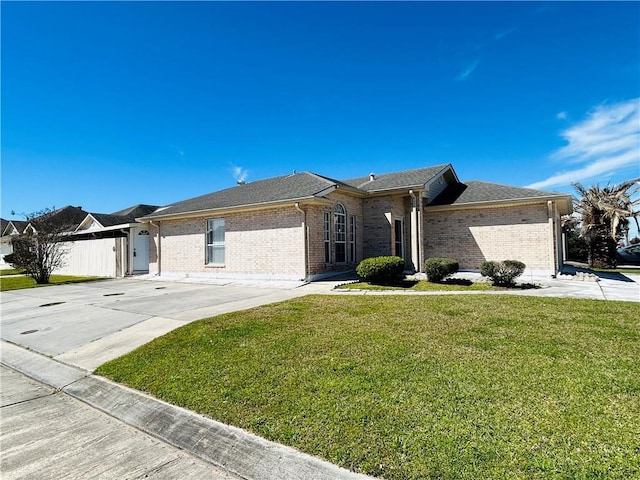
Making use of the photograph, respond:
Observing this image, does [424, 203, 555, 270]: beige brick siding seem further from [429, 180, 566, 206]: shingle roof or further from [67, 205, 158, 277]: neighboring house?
[67, 205, 158, 277]: neighboring house

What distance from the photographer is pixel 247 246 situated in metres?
15.0

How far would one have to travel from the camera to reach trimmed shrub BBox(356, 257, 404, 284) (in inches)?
473

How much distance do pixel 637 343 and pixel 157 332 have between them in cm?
805

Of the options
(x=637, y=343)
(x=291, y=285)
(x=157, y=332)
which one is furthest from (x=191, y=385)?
(x=291, y=285)

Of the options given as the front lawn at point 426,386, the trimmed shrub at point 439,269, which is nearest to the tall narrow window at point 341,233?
the trimmed shrub at point 439,269

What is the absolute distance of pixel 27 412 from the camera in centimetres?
411

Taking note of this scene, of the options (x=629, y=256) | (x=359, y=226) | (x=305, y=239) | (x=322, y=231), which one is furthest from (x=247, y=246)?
(x=629, y=256)

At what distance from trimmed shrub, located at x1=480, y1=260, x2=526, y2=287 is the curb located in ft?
34.1

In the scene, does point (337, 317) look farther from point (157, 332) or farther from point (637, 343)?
point (637, 343)

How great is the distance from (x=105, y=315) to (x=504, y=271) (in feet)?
39.0

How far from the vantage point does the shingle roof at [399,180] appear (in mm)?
15359

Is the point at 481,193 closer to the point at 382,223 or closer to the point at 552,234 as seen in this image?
the point at 552,234

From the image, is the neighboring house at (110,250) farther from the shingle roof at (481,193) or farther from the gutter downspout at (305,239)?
the shingle roof at (481,193)

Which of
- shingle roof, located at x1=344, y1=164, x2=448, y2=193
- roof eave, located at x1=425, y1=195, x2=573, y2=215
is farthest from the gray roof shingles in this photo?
roof eave, located at x1=425, y1=195, x2=573, y2=215
